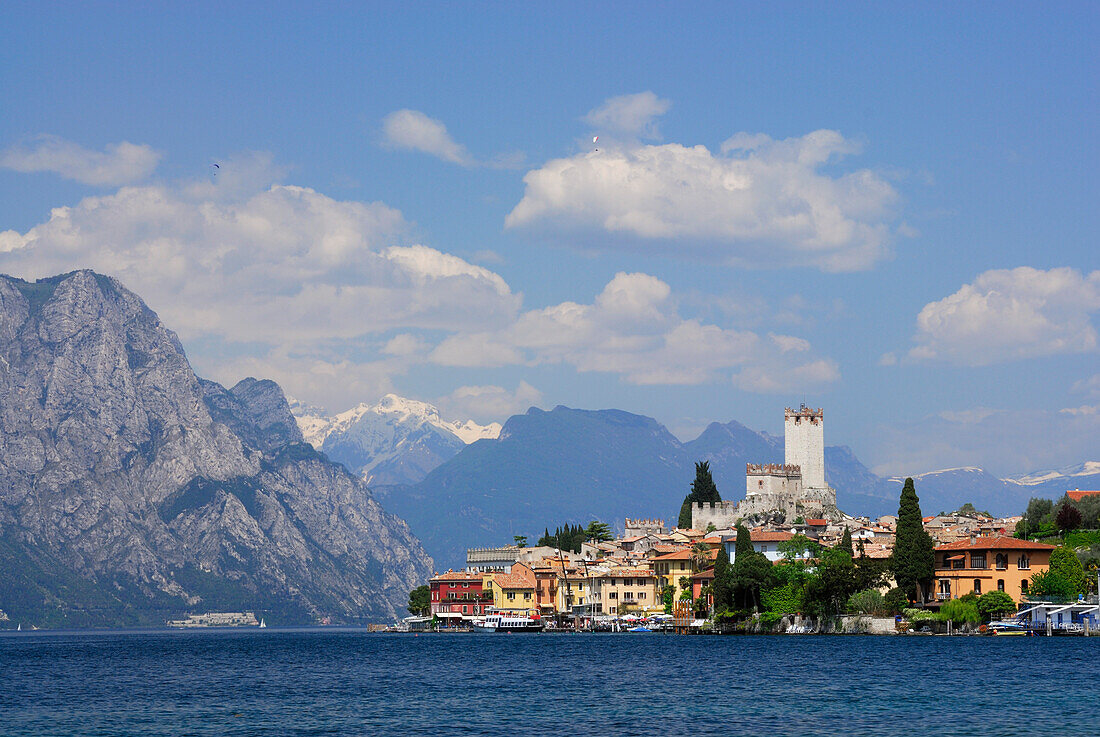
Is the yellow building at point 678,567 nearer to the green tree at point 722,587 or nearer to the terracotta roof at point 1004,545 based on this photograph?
the green tree at point 722,587

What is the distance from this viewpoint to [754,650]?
120 metres

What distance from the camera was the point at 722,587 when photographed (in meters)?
157

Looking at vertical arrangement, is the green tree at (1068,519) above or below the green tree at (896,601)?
above

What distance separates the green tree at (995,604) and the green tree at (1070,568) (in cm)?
546

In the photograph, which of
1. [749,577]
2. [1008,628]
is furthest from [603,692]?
[749,577]

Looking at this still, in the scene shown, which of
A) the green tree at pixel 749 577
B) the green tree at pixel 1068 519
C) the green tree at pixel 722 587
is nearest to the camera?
the green tree at pixel 749 577

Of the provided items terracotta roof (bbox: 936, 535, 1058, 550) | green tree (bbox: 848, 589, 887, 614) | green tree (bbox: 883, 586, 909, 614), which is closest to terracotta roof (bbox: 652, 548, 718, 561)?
green tree (bbox: 848, 589, 887, 614)

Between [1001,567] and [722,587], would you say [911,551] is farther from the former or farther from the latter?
[722,587]

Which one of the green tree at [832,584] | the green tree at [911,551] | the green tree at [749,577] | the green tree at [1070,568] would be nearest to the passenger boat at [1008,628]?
the green tree at [1070,568]

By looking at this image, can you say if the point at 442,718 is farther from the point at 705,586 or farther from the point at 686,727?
the point at 705,586

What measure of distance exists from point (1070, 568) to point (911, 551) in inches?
605

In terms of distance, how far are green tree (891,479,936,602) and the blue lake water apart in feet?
24.2

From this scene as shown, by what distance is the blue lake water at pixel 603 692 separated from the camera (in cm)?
6619

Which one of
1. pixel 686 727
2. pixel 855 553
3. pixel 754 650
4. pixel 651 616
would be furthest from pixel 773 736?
pixel 651 616
